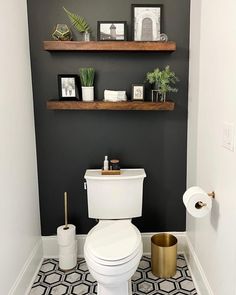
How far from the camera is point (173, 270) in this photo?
2.36m

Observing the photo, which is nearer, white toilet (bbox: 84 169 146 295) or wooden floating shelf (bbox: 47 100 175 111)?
white toilet (bbox: 84 169 146 295)

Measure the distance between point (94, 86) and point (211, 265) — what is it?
155 cm

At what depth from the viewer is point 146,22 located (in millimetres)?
2348

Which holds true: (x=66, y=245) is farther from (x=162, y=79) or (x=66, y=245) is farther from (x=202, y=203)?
(x=162, y=79)

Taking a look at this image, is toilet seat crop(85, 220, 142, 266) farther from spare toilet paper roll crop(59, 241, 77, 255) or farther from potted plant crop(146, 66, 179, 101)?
potted plant crop(146, 66, 179, 101)

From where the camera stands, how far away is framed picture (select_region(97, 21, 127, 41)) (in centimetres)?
234

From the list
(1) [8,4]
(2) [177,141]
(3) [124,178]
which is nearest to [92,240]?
(3) [124,178]

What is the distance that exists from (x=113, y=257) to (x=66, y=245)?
0.77 metres

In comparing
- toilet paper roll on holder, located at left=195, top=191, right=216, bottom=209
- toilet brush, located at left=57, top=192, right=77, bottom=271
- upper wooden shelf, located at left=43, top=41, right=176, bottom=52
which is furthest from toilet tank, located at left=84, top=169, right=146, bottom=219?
upper wooden shelf, located at left=43, top=41, right=176, bottom=52

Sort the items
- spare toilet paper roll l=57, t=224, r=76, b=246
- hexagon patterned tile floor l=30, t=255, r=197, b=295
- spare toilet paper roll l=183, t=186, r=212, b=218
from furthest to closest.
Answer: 1. spare toilet paper roll l=57, t=224, r=76, b=246
2. hexagon patterned tile floor l=30, t=255, r=197, b=295
3. spare toilet paper roll l=183, t=186, r=212, b=218

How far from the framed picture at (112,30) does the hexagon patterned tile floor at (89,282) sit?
6.02 feet

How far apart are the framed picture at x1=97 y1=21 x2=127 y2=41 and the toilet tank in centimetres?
105

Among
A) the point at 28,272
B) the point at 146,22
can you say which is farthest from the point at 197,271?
the point at 146,22

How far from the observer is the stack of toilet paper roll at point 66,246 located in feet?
7.97
